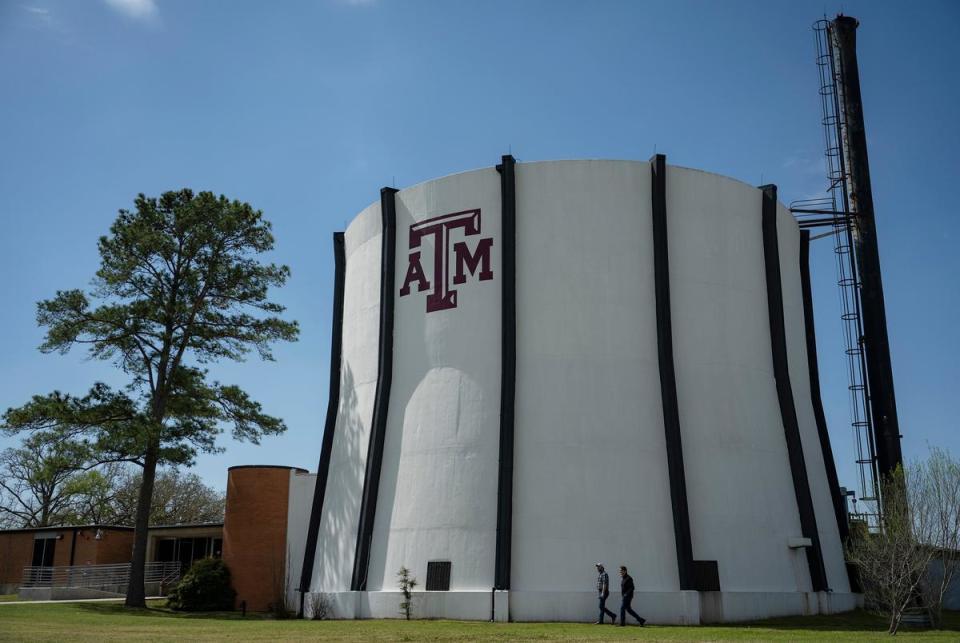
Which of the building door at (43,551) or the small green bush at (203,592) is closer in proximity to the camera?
the small green bush at (203,592)

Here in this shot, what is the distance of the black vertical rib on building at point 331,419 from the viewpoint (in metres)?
27.4

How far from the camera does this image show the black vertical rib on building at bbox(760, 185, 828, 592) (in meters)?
24.0

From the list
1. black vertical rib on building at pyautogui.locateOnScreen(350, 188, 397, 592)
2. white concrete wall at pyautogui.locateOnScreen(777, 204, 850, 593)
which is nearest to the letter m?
black vertical rib on building at pyautogui.locateOnScreen(350, 188, 397, 592)

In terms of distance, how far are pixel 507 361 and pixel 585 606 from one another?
638 centimetres

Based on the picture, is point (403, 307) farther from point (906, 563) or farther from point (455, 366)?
point (906, 563)

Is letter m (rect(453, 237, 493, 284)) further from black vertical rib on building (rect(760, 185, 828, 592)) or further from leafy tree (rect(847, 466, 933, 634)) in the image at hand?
leafy tree (rect(847, 466, 933, 634))

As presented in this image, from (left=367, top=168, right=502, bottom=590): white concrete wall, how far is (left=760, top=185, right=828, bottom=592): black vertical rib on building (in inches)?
314

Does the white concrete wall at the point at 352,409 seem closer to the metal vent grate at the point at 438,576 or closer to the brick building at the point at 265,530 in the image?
the brick building at the point at 265,530

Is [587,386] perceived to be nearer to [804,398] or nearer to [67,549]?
[804,398]

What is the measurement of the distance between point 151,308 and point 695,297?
735 inches

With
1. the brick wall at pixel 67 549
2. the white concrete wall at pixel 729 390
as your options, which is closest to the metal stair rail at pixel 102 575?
the brick wall at pixel 67 549

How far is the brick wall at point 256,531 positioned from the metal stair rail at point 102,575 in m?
9.58

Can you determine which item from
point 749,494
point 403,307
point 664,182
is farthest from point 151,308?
point 749,494

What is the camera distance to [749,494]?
2375cm
